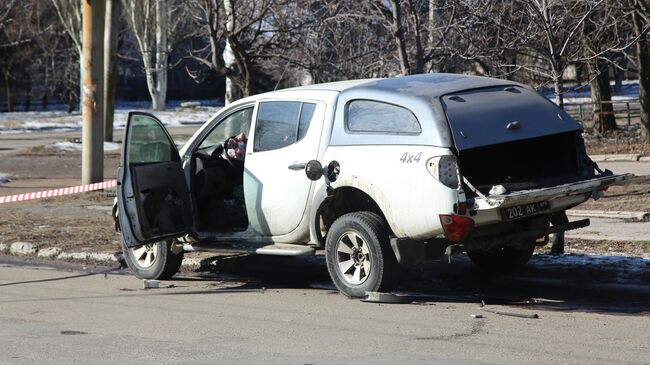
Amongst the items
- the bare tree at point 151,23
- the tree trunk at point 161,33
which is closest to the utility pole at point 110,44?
the tree trunk at point 161,33

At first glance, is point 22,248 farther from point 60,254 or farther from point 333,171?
point 333,171

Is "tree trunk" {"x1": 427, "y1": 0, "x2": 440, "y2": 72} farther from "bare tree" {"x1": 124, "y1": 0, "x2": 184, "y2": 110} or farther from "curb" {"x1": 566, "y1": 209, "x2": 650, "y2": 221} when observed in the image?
"bare tree" {"x1": 124, "y1": 0, "x2": 184, "y2": 110}

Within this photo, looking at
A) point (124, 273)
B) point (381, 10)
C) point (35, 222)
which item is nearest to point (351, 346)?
point (124, 273)

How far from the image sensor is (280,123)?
368 inches

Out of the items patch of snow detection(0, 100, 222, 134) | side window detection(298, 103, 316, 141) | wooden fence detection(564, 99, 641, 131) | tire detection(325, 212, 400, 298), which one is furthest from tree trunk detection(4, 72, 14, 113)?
tire detection(325, 212, 400, 298)

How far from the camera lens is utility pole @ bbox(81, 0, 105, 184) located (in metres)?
17.4

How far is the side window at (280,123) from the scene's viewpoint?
9.13 meters

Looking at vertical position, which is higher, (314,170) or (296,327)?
(314,170)

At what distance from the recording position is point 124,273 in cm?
1075

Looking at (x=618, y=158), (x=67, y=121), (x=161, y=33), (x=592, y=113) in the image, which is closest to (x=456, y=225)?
(x=618, y=158)

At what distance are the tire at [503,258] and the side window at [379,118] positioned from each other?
5.80ft

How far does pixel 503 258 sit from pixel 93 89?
994cm

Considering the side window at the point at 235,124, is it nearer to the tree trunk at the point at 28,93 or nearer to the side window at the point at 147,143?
the side window at the point at 147,143

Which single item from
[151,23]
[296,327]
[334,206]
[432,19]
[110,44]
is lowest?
[296,327]
